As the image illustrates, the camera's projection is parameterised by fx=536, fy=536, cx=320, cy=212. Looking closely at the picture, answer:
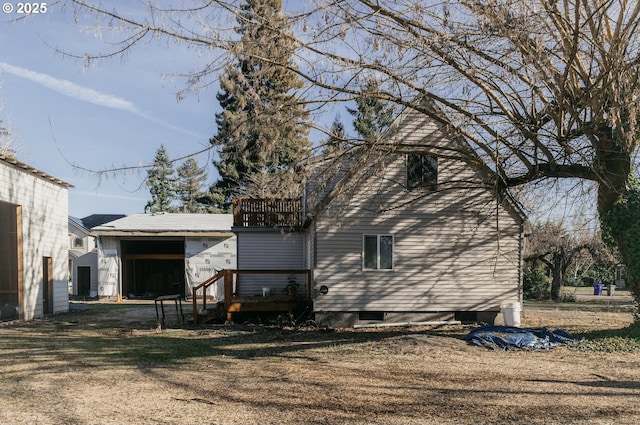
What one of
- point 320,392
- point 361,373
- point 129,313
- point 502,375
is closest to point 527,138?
point 502,375

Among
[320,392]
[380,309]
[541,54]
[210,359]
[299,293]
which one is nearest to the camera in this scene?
[320,392]

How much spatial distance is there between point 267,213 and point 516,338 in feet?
32.4

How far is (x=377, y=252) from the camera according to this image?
14930 mm

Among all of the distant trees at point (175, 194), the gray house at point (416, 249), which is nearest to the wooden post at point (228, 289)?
the gray house at point (416, 249)

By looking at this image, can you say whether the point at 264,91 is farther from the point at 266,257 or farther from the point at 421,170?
the point at 266,257

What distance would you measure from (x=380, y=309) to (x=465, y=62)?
783cm

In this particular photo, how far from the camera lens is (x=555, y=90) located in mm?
9375

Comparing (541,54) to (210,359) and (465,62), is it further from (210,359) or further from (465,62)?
(210,359)

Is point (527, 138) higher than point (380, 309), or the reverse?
point (527, 138)

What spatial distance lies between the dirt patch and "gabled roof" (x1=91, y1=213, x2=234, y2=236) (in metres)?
14.1

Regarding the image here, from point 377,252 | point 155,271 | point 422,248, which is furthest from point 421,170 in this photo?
point 155,271

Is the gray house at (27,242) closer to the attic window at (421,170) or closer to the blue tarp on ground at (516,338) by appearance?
the attic window at (421,170)

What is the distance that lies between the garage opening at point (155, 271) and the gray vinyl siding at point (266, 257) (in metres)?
13.1

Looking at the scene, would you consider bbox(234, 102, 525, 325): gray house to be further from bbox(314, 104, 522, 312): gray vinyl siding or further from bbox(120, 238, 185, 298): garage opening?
bbox(120, 238, 185, 298): garage opening
